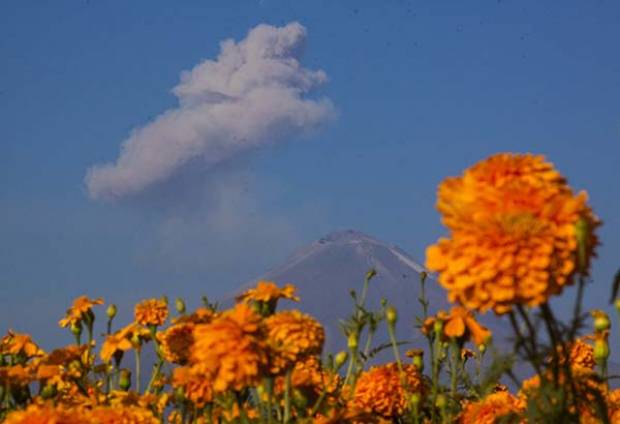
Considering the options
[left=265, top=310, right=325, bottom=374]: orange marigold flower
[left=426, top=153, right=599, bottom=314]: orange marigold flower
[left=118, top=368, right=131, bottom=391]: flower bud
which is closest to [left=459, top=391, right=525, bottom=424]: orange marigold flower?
[left=265, top=310, right=325, bottom=374]: orange marigold flower

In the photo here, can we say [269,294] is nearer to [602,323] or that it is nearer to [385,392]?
[385,392]

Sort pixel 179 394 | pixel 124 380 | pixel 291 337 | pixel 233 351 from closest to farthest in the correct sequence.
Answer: pixel 233 351 < pixel 291 337 < pixel 179 394 < pixel 124 380

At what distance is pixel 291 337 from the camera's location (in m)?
2.75

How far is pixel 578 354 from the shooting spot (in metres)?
4.57

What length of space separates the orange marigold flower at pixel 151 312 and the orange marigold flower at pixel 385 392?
0.98 metres

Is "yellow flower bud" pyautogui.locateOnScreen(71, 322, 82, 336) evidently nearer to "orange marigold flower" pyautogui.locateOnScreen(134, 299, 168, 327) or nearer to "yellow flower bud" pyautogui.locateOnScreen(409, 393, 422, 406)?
"orange marigold flower" pyautogui.locateOnScreen(134, 299, 168, 327)

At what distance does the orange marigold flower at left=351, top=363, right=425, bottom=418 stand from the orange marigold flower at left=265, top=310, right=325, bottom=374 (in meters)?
0.92

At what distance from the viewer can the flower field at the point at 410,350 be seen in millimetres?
1925

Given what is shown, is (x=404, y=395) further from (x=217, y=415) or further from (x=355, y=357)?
(x=217, y=415)

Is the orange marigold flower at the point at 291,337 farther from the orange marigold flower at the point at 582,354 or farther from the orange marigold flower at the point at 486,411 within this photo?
the orange marigold flower at the point at 582,354

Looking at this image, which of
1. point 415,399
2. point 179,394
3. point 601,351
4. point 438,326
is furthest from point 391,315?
point 179,394

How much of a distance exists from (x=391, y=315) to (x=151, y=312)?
1136mm

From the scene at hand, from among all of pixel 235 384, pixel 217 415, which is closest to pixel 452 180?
pixel 235 384

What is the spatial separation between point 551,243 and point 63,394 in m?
3.00
